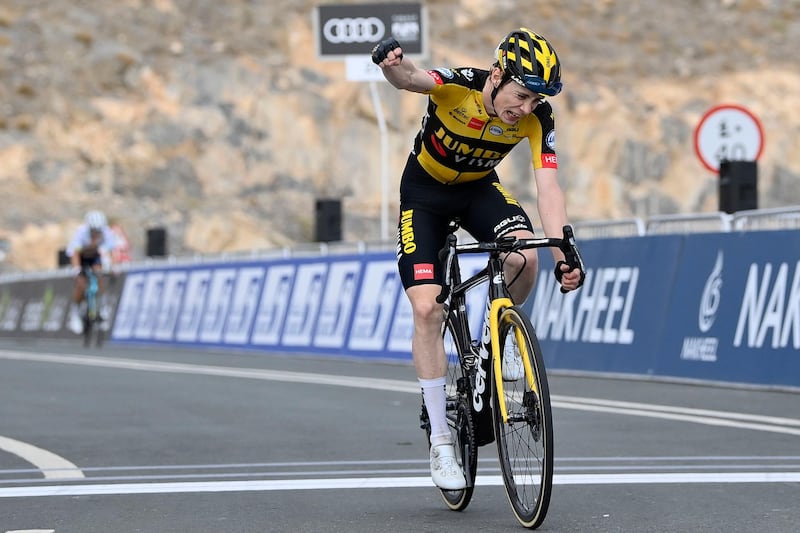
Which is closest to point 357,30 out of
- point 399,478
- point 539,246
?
point 399,478

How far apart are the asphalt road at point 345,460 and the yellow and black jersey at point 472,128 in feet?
4.83

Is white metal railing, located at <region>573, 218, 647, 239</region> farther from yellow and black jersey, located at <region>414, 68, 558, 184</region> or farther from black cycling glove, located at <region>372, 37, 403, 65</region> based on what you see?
black cycling glove, located at <region>372, 37, 403, 65</region>

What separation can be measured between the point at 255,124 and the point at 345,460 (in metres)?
46.0

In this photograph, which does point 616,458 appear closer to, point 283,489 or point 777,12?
point 283,489

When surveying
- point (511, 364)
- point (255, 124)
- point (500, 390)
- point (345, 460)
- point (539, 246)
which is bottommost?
point (345, 460)

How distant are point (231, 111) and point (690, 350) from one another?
41.1 metres

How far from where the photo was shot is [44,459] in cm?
900

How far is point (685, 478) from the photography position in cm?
777

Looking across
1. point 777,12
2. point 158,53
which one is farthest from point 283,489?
point 777,12

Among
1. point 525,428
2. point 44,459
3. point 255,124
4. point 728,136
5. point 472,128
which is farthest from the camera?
point 255,124

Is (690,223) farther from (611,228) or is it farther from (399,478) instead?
(399,478)

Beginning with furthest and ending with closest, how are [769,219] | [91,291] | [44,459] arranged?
[91,291], [769,219], [44,459]

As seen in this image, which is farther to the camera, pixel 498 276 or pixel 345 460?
pixel 345 460

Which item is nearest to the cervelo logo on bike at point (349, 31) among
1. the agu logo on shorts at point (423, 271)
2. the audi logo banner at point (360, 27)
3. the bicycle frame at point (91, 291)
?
the audi logo banner at point (360, 27)
